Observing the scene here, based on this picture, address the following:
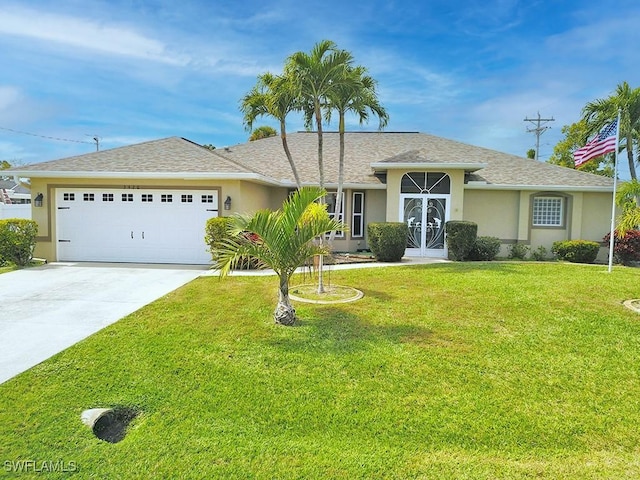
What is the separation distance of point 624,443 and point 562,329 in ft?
10.0

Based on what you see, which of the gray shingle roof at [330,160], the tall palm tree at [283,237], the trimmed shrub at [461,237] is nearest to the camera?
the tall palm tree at [283,237]

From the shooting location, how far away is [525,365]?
17.3 ft

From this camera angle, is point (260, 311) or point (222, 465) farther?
point (260, 311)

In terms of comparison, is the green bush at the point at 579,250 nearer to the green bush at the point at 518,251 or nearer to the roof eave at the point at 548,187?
the green bush at the point at 518,251

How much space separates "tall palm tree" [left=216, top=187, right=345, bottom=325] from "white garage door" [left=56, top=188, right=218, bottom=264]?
697 cm

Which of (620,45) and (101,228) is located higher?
(620,45)

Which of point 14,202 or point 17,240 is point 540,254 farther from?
point 14,202

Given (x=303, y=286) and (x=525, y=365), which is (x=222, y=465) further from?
(x=303, y=286)

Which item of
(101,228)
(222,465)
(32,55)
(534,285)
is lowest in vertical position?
(222,465)

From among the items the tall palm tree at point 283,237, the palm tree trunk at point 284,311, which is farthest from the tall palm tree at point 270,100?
the palm tree trunk at point 284,311

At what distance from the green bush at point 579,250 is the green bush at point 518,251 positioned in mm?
1280

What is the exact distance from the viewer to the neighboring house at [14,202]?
2019 cm

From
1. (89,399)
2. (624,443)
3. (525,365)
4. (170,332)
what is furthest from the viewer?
(170,332)

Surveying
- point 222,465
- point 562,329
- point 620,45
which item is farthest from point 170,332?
point 620,45
